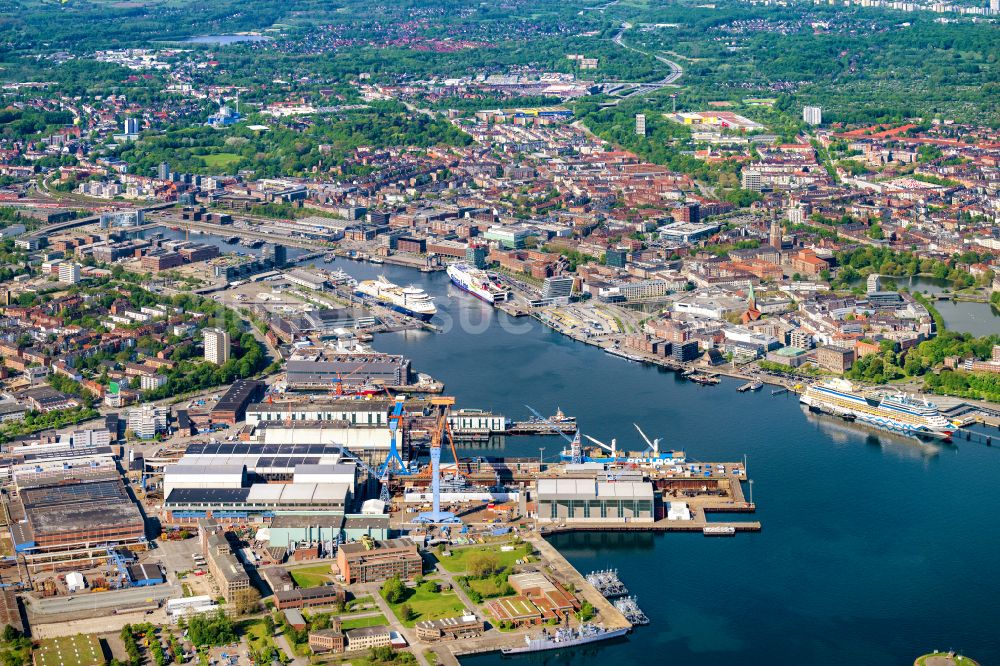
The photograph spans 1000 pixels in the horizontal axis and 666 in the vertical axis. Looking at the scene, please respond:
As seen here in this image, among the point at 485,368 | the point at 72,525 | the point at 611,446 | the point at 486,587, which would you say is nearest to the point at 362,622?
the point at 486,587

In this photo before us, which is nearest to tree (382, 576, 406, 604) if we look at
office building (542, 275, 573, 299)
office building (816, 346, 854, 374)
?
office building (816, 346, 854, 374)

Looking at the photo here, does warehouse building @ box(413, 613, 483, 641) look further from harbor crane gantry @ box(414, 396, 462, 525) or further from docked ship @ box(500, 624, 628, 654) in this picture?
harbor crane gantry @ box(414, 396, 462, 525)

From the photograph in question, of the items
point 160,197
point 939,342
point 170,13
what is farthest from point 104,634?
point 170,13

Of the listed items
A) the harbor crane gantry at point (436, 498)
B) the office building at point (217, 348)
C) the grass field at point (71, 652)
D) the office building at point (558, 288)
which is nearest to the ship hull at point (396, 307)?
the office building at point (558, 288)

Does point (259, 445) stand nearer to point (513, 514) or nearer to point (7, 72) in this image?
point (513, 514)

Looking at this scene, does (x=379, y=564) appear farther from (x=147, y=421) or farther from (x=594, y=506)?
(x=147, y=421)
